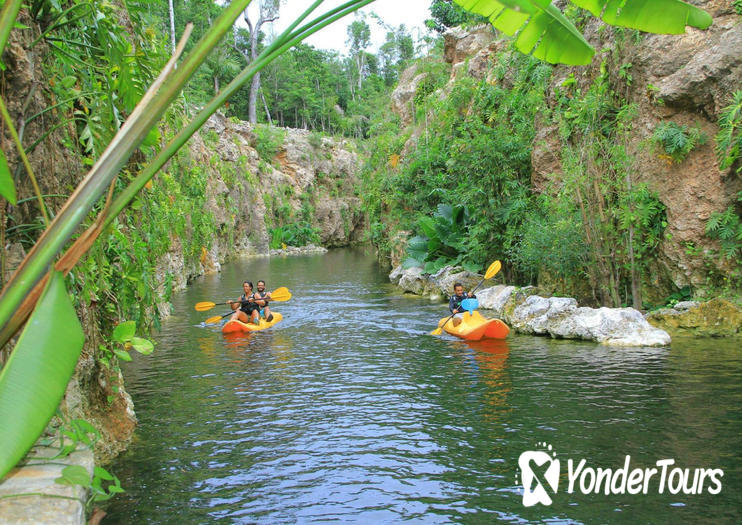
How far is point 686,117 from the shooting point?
40.2 feet

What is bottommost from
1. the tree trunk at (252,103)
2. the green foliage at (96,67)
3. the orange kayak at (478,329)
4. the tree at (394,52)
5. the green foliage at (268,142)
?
the orange kayak at (478,329)

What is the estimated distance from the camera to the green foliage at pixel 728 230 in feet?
36.3

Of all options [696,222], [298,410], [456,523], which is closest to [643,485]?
[456,523]

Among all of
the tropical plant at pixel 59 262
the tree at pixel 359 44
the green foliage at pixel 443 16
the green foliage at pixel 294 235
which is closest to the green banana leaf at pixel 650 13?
the tropical plant at pixel 59 262

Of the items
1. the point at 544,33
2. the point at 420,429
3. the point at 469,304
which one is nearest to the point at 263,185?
the point at 469,304

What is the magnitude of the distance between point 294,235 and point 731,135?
38.6 meters

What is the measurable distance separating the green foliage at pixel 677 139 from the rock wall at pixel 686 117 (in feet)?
0.49

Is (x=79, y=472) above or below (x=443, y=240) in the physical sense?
below

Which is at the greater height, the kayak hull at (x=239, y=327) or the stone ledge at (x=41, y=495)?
the stone ledge at (x=41, y=495)

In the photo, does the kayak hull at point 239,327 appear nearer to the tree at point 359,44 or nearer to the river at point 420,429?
the river at point 420,429

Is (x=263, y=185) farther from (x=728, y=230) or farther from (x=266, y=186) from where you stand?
(x=728, y=230)

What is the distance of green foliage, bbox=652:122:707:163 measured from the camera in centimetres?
1185

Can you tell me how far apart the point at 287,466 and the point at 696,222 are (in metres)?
9.97

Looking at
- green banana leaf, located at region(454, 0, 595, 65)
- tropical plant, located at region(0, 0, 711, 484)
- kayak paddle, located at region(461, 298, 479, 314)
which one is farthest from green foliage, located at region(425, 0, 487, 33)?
tropical plant, located at region(0, 0, 711, 484)
